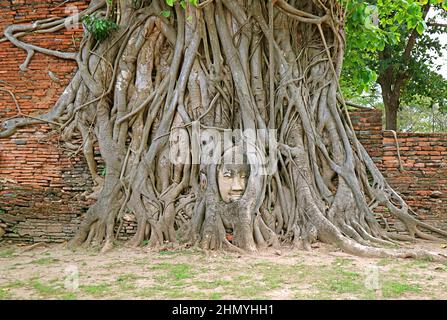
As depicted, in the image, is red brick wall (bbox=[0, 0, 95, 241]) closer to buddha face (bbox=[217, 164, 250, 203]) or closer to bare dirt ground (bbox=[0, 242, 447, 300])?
bare dirt ground (bbox=[0, 242, 447, 300])

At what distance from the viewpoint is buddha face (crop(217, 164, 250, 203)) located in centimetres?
488

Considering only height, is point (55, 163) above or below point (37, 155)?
below

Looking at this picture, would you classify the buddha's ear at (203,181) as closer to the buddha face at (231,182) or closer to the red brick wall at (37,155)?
the buddha face at (231,182)

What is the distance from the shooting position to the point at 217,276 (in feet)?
11.9

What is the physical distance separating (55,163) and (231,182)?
249 centimetres

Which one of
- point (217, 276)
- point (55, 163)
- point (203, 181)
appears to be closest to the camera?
point (217, 276)

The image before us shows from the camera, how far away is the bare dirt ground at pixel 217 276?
311 centimetres

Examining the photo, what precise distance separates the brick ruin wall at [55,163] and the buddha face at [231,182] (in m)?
1.89

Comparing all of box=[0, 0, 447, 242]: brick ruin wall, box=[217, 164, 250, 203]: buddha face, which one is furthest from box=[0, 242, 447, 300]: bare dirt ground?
box=[0, 0, 447, 242]: brick ruin wall

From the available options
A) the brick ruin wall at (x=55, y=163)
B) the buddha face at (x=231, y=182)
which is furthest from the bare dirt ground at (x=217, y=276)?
the brick ruin wall at (x=55, y=163)

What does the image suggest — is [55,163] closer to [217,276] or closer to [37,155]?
[37,155]

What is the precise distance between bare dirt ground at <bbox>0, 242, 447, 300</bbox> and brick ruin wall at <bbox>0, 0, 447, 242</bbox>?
100 cm

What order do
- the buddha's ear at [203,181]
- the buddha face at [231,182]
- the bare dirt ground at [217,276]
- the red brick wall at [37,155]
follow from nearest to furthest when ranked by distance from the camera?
the bare dirt ground at [217,276] < the buddha face at [231,182] < the buddha's ear at [203,181] < the red brick wall at [37,155]

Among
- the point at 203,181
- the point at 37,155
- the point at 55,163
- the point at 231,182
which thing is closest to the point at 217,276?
the point at 231,182
